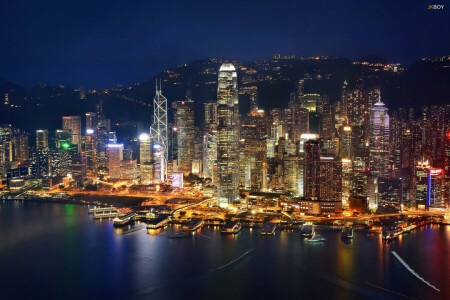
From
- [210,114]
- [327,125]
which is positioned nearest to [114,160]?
[210,114]

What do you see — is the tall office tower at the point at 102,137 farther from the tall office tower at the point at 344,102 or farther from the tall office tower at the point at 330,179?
the tall office tower at the point at 330,179

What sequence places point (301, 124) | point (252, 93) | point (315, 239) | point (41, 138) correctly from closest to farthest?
point (315, 239)
point (301, 124)
point (252, 93)
point (41, 138)

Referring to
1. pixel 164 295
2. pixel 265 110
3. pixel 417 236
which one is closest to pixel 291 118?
pixel 265 110

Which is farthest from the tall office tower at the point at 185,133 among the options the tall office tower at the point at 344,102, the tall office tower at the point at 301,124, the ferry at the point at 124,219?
the ferry at the point at 124,219

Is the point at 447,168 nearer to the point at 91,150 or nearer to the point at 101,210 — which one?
the point at 101,210

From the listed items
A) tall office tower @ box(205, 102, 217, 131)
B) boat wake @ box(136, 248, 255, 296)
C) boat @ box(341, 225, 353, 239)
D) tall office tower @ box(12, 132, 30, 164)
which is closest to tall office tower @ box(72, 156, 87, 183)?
tall office tower @ box(12, 132, 30, 164)

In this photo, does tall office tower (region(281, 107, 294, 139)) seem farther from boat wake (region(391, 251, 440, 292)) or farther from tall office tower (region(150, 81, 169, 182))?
boat wake (region(391, 251, 440, 292))
